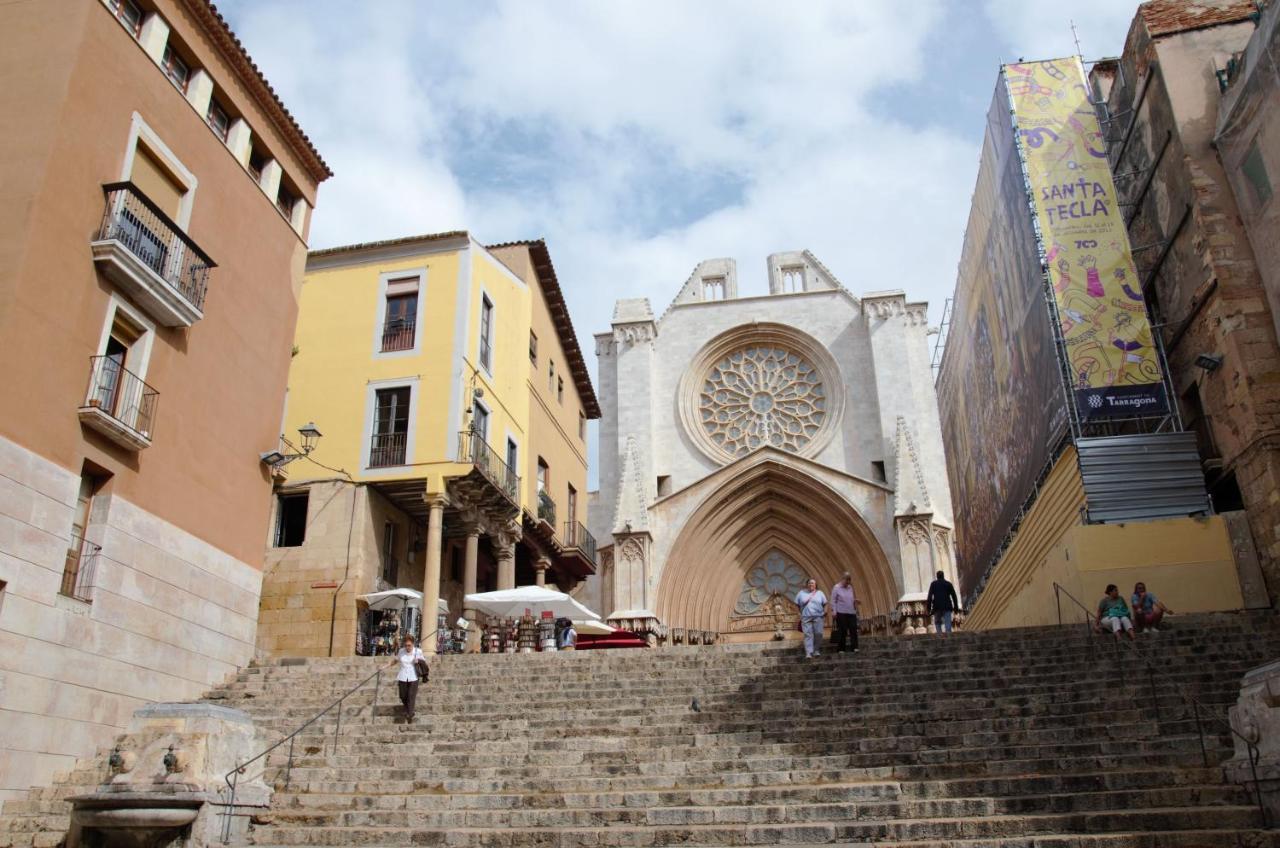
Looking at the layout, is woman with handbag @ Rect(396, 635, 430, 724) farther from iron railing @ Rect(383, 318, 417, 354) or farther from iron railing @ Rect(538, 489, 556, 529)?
iron railing @ Rect(538, 489, 556, 529)

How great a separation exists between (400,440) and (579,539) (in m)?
8.21

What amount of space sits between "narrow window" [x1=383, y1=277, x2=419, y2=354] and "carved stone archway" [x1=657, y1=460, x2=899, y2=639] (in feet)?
32.7

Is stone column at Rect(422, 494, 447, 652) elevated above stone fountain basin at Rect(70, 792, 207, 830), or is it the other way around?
stone column at Rect(422, 494, 447, 652)

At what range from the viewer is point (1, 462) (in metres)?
10.7

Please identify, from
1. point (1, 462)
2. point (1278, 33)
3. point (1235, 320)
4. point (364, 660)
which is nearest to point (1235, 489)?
point (1235, 320)

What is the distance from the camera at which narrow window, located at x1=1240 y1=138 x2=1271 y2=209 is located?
609 inches

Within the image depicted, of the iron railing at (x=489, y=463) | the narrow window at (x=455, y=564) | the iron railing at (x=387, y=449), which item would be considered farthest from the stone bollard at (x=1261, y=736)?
the narrow window at (x=455, y=564)

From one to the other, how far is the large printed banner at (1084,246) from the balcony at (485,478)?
10.7 meters

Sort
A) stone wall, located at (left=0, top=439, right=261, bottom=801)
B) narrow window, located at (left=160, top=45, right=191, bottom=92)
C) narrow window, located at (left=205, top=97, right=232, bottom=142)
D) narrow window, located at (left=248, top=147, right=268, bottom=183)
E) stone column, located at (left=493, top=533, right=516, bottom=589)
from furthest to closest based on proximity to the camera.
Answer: stone column, located at (left=493, top=533, right=516, bottom=589) → narrow window, located at (left=248, top=147, right=268, bottom=183) → narrow window, located at (left=205, top=97, right=232, bottom=142) → narrow window, located at (left=160, top=45, right=191, bottom=92) → stone wall, located at (left=0, top=439, right=261, bottom=801)

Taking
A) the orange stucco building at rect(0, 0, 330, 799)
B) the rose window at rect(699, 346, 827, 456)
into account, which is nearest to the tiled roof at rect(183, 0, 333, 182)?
the orange stucco building at rect(0, 0, 330, 799)

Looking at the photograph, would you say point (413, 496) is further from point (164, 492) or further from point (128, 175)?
point (128, 175)

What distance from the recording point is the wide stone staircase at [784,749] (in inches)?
305

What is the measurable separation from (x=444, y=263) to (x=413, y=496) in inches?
189

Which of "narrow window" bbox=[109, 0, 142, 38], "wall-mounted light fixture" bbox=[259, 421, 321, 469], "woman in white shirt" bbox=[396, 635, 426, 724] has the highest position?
"narrow window" bbox=[109, 0, 142, 38]
